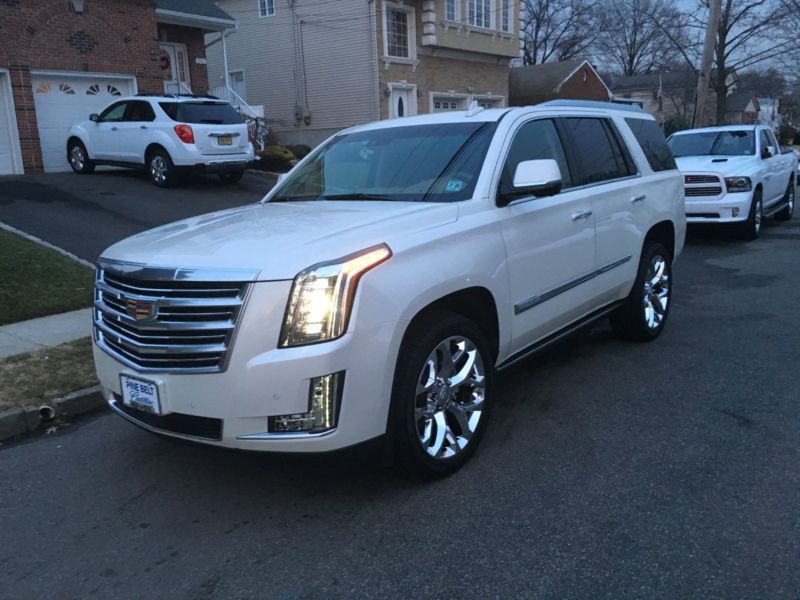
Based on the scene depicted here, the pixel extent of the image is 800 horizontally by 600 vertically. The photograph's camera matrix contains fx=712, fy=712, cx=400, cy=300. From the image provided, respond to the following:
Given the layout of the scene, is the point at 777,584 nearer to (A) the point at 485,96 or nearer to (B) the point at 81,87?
(B) the point at 81,87

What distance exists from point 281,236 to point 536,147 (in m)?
2.09

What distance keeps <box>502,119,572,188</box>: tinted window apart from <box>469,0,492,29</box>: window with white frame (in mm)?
24314

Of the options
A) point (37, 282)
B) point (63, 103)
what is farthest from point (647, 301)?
point (63, 103)

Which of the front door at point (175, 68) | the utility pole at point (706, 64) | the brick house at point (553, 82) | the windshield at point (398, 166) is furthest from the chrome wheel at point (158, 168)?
the brick house at point (553, 82)

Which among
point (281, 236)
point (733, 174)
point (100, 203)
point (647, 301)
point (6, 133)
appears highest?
point (6, 133)

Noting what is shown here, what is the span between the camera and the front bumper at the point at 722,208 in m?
11.3

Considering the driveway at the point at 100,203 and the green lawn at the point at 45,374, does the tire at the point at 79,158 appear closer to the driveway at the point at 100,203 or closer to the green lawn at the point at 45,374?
the driveway at the point at 100,203

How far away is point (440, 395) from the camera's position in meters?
3.73

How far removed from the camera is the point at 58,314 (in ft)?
23.2

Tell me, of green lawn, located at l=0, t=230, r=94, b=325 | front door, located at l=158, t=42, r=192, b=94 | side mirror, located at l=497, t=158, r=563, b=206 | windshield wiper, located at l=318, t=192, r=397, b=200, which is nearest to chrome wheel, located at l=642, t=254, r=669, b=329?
side mirror, located at l=497, t=158, r=563, b=206

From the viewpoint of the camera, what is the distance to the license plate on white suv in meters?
3.36

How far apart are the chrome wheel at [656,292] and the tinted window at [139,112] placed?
1100cm

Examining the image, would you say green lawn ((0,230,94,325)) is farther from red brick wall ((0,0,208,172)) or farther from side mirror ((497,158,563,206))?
red brick wall ((0,0,208,172))

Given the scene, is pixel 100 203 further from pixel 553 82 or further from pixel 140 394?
pixel 553 82
